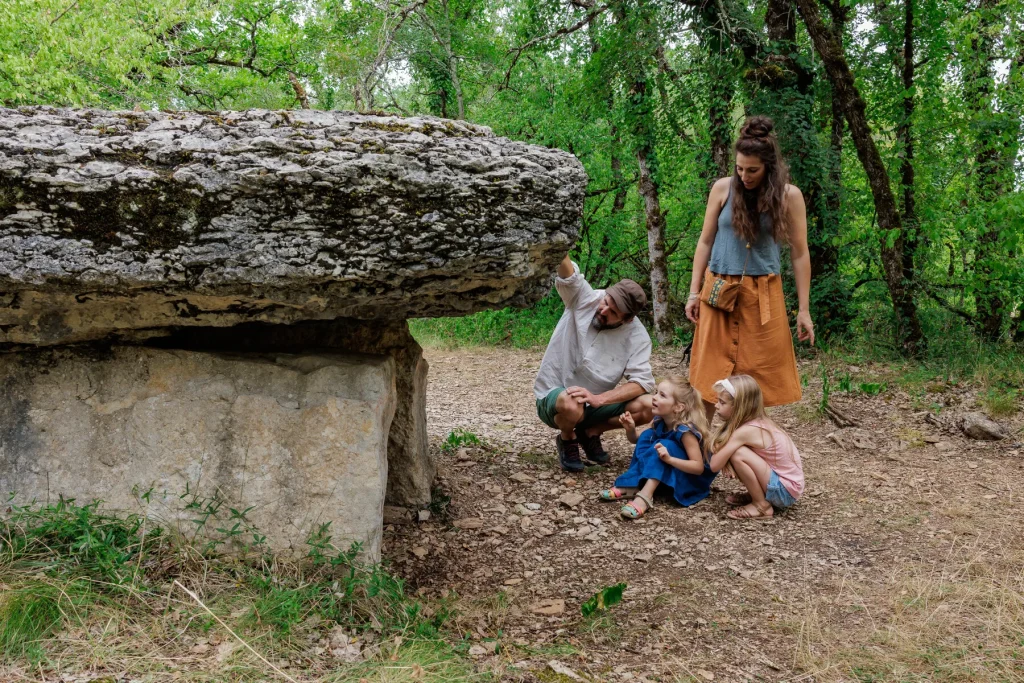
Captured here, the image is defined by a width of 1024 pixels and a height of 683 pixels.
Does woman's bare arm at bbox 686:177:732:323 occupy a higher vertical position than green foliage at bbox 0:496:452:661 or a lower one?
higher

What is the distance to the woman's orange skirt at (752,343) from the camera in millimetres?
4031

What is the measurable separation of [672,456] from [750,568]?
75cm

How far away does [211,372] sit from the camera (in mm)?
3111

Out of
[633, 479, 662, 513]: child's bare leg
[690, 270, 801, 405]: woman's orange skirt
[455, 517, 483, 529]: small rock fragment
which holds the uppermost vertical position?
[690, 270, 801, 405]: woman's orange skirt

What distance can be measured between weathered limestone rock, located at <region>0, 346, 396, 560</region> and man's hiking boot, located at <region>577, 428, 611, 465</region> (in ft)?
5.94

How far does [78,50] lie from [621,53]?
19.2ft

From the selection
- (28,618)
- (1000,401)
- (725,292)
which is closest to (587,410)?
(725,292)

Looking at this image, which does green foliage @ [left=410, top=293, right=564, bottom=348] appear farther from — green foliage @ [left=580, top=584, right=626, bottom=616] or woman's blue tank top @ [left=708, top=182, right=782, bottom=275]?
green foliage @ [left=580, top=584, right=626, bottom=616]

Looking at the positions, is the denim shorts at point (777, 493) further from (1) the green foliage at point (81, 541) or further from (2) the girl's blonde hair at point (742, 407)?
(1) the green foliage at point (81, 541)

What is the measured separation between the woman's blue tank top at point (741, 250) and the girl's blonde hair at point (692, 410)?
629 millimetres

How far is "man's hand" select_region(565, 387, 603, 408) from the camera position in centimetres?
434

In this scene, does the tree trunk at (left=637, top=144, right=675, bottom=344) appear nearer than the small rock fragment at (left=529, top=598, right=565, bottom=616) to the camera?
→ No

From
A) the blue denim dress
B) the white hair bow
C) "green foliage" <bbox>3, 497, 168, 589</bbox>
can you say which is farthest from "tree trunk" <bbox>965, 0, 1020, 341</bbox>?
"green foliage" <bbox>3, 497, 168, 589</bbox>

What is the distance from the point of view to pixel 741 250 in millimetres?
4016
